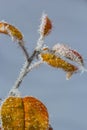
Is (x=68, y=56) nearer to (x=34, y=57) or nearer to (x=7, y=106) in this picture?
(x=34, y=57)

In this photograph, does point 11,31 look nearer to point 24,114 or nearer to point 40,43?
point 40,43

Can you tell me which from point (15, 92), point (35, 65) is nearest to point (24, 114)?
point (15, 92)

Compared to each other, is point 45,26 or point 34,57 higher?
point 45,26

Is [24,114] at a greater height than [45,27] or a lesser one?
lesser

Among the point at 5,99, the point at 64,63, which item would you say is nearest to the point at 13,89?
the point at 5,99

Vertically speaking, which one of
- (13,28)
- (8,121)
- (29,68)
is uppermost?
(13,28)

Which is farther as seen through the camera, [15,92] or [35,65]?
[35,65]

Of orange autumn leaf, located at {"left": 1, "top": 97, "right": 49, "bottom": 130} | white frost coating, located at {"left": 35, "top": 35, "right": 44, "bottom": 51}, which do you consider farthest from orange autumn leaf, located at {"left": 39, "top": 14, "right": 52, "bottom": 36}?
orange autumn leaf, located at {"left": 1, "top": 97, "right": 49, "bottom": 130}

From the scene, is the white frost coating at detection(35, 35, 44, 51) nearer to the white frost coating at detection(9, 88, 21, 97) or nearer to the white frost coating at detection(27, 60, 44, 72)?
the white frost coating at detection(27, 60, 44, 72)

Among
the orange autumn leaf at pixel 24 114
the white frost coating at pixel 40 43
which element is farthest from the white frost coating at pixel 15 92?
the white frost coating at pixel 40 43
